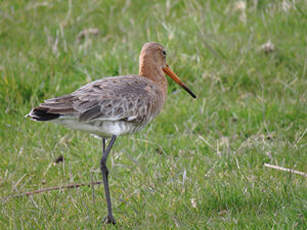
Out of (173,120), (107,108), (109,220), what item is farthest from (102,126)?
(173,120)

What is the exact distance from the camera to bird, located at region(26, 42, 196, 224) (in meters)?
4.62

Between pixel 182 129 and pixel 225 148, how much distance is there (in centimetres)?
75

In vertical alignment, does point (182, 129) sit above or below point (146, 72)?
below

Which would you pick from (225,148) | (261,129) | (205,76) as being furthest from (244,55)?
(225,148)

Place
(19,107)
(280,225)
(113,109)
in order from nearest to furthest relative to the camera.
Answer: (280,225)
(113,109)
(19,107)

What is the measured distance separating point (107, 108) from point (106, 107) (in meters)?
0.01

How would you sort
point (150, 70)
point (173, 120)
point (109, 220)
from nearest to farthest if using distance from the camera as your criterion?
point (109, 220) < point (150, 70) < point (173, 120)

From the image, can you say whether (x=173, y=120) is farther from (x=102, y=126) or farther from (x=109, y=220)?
(x=109, y=220)

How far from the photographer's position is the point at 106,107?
4.80m

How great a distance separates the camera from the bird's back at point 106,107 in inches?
182

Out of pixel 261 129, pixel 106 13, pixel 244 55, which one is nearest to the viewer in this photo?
pixel 261 129

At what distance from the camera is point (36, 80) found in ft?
22.2

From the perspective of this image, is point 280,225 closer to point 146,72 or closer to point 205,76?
point 146,72

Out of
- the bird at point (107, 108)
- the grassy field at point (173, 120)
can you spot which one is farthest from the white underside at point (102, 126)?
the grassy field at point (173, 120)
